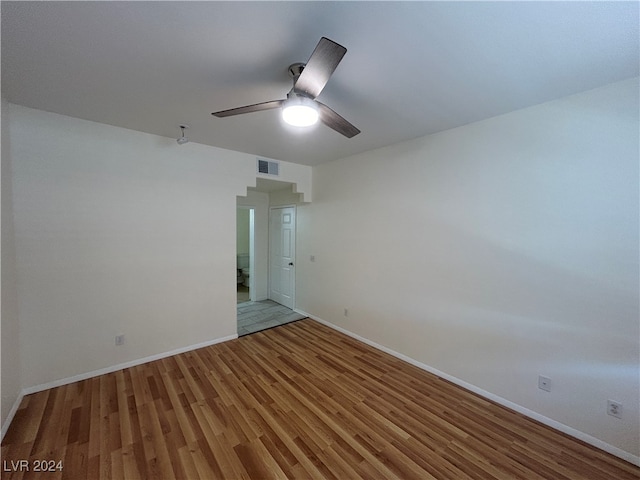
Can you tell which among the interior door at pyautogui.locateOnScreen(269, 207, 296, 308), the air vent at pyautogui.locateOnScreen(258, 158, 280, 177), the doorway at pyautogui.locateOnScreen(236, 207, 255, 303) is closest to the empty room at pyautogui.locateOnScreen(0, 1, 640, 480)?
the air vent at pyautogui.locateOnScreen(258, 158, 280, 177)

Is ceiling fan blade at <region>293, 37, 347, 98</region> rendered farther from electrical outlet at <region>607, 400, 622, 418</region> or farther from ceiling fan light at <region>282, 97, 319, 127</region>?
electrical outlet at <region>607, 400, 622, 418</region>

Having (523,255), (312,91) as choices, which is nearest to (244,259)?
(312,91)

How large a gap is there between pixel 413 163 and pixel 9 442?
14.1ft

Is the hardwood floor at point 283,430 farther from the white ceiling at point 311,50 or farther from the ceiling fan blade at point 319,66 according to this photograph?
the white ceiling at point 311,50

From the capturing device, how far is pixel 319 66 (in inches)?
50.6

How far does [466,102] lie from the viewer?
2.09 m

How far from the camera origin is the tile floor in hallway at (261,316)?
404 cm

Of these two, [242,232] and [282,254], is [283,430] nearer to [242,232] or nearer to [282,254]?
[282,254]

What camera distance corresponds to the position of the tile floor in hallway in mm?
4035

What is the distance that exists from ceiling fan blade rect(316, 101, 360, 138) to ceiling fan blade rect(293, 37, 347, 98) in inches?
6.4

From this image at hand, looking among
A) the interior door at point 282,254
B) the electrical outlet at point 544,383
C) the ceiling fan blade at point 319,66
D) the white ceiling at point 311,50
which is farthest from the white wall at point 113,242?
the electrical outlet at point 544,383

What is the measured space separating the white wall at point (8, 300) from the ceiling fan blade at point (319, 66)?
2645 mm

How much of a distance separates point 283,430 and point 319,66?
2522 millimetres

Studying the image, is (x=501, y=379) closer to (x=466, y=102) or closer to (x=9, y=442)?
(x=466, y=102)
